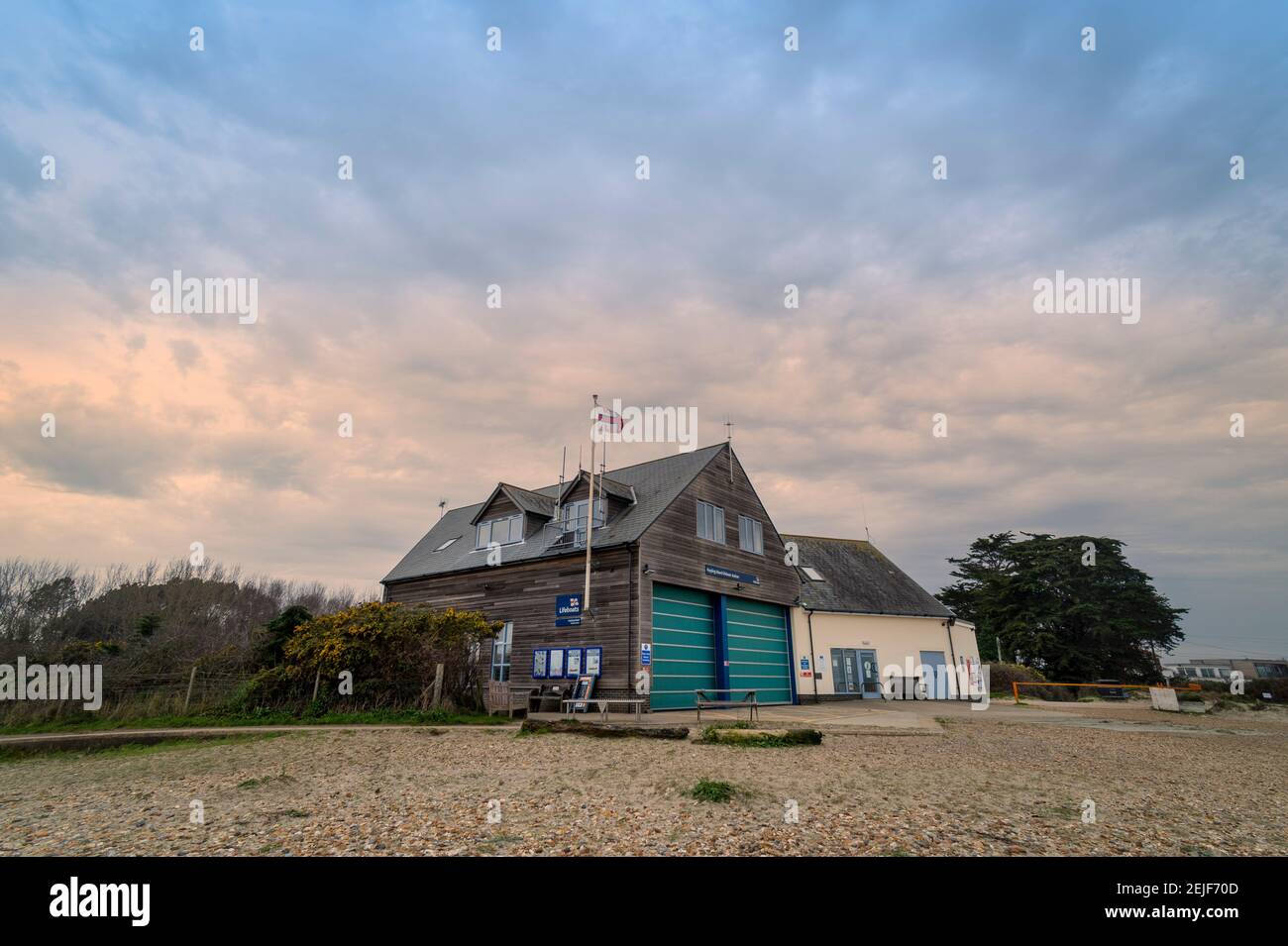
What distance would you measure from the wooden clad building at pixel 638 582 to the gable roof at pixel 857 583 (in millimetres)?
4248

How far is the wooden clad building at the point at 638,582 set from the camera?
19.8 m

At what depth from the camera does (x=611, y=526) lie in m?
21.7

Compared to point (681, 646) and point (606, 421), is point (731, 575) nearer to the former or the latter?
point (681, 646)

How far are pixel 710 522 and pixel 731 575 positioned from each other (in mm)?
2071

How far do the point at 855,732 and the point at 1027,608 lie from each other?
131 ft

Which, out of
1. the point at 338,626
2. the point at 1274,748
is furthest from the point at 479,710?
the point at 1274,748

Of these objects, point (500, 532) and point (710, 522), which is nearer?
point (710, 522)

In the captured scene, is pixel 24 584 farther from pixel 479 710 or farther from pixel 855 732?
pixel 855 732

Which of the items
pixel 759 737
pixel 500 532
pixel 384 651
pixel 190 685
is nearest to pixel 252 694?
pixel 190 685

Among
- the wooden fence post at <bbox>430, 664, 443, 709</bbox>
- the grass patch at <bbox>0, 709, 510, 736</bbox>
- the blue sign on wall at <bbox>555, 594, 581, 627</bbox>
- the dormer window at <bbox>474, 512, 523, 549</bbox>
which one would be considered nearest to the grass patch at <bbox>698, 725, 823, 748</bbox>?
the grass patch at <bbox>0, 709, 510, 736</bbox>

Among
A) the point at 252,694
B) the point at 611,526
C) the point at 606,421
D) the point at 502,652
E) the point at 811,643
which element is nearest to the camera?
the point at 252,694

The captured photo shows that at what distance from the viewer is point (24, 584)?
107ft
